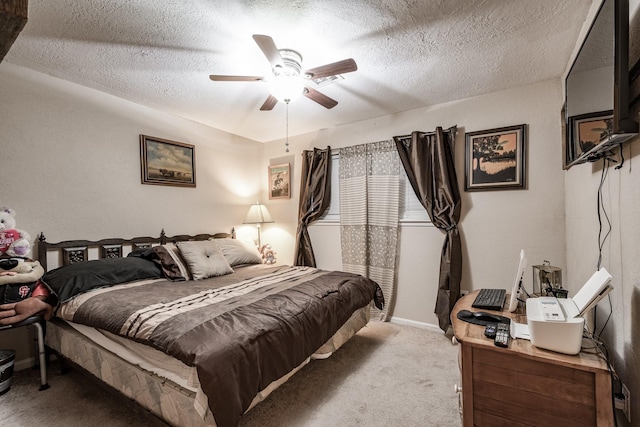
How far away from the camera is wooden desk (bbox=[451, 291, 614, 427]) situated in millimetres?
1043

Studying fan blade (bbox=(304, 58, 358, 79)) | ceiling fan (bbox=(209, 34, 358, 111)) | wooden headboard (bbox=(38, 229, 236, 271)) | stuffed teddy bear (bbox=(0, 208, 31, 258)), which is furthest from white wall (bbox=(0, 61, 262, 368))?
fan blade (bbox=(304, 58, 358, 79))

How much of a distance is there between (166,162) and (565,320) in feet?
12.2

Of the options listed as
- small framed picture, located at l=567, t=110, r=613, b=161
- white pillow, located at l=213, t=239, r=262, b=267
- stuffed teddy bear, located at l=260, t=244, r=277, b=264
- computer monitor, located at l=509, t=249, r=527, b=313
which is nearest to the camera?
small framed picture, located at l=567, t=110, r=613, b=161

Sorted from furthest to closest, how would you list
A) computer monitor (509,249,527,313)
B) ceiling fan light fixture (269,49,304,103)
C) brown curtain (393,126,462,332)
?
1. brown curtain (393,126,462,332)
2. ceiling fan light fixture (269,49,304,103)
3. computer monitor (509,249,527,313)

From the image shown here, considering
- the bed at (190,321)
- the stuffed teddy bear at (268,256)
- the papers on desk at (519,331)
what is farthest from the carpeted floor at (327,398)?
the stuffed teddy bear at (268,256)

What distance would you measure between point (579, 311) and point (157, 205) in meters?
3.65

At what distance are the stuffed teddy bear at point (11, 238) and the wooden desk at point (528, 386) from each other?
306 cm

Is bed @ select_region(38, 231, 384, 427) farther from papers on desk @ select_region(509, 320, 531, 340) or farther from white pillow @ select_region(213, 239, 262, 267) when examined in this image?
papers on desk @ select_region(509, 320, 531, 340)

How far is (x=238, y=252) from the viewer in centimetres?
342

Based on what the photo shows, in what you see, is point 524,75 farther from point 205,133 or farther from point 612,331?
point 205,133

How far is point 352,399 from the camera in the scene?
1951mm

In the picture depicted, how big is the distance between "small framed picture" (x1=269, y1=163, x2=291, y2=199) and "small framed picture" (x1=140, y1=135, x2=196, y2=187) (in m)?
1.21

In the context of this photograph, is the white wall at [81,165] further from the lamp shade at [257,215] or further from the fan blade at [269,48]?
the fan blade at [269,48]

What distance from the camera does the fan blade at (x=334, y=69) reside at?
5.98 ft
